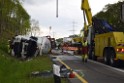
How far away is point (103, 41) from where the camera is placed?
1129 inches

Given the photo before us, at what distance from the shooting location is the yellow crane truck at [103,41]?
25667 millimetres

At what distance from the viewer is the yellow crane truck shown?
1011 inches

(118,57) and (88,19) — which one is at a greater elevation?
(88,19)

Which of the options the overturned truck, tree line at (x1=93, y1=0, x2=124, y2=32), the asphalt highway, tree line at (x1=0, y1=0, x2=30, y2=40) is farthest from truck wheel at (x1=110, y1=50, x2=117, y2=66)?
tree line at (x1=93, y1=0, x2=124, y2=32)

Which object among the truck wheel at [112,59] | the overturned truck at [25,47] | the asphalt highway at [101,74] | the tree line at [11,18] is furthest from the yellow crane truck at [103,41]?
the tree line at [11,18]

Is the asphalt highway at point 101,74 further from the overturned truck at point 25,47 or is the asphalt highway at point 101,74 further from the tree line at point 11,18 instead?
the tree line at point 11,18

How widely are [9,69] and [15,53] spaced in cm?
1467

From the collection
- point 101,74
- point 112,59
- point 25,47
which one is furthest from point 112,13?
point 101,74

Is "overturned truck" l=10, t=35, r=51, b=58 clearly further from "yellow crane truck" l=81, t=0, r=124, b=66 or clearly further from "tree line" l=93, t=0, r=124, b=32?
"tree line" l=93, t=0, r=124, b=32

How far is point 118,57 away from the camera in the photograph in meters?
25.4

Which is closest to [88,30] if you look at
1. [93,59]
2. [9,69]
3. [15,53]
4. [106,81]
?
[93,59]

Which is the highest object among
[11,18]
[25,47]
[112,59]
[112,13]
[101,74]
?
[112,13]

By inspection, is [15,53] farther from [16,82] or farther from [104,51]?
[16,82]

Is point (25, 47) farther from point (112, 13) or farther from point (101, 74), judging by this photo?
point (112, 13)
